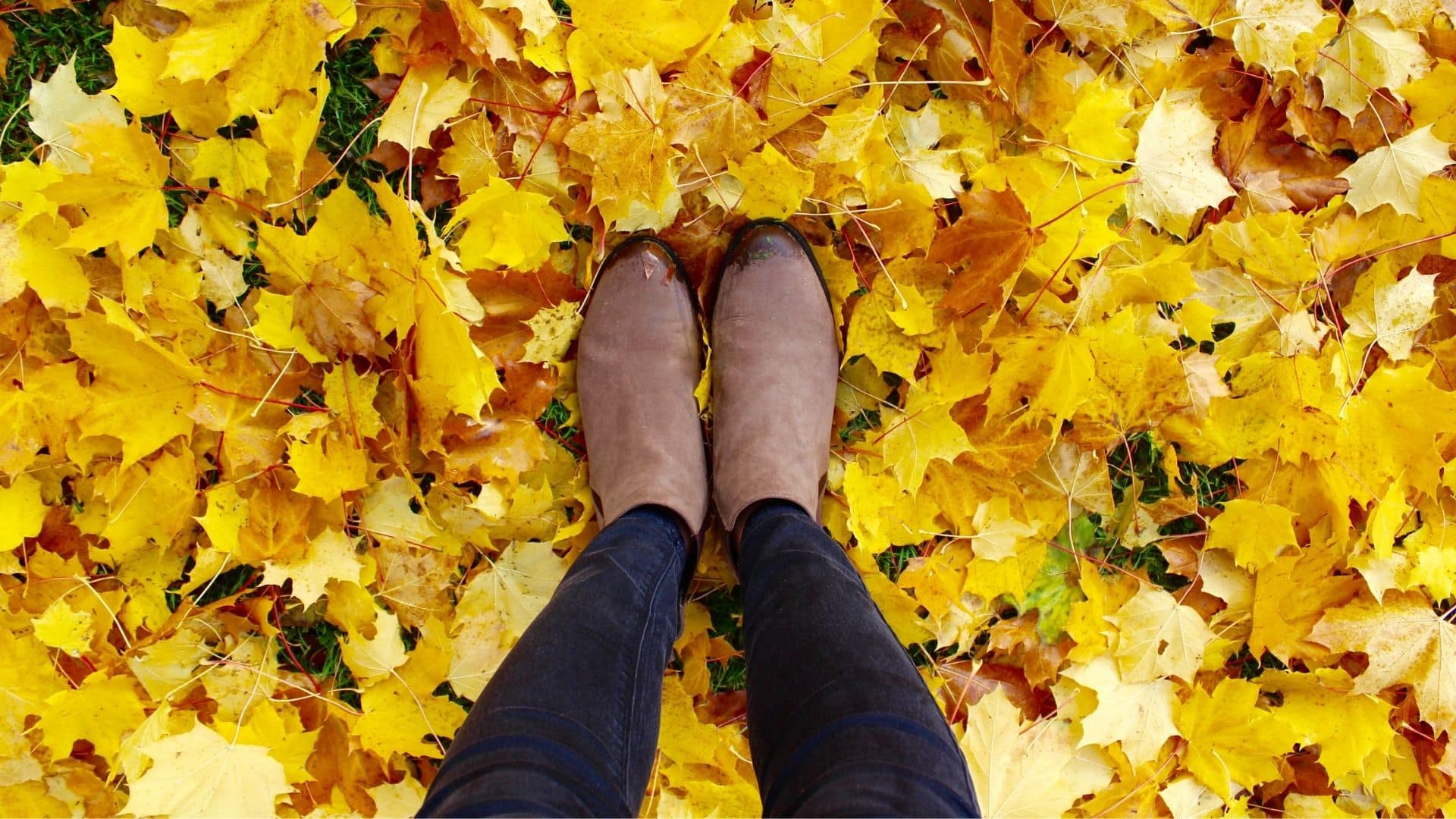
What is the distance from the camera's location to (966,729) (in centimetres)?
110

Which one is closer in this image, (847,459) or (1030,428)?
(1030,428)

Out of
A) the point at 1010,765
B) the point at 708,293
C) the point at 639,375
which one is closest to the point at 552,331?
the point at 639,375

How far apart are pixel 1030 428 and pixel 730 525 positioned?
1.44ft

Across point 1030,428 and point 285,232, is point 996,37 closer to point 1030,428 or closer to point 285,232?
point 1030,428

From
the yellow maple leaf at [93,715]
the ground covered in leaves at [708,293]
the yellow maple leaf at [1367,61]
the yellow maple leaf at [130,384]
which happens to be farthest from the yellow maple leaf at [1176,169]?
the yellow maple leaf at [93,715]

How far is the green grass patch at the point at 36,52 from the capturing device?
1.03 metres

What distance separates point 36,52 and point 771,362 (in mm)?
1061

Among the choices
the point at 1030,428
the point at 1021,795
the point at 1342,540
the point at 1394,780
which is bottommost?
the point at 1394,780

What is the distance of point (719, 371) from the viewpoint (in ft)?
3.85

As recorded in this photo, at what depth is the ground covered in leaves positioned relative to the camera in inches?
39.2

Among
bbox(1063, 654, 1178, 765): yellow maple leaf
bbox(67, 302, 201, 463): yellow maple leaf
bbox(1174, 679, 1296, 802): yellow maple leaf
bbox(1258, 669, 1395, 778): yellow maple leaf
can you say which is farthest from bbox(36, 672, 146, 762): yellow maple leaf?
bbox(1258, 669, 1395, 778): yellow maple leaf

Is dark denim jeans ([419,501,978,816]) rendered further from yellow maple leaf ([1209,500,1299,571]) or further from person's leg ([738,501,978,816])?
yellow maple leaf ([1209,500,1299,571])

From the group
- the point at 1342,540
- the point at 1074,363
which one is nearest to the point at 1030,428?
the point at 1074,363

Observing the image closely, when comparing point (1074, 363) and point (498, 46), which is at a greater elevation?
point (498, 46)
